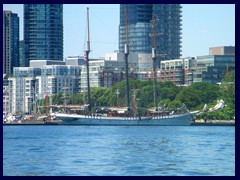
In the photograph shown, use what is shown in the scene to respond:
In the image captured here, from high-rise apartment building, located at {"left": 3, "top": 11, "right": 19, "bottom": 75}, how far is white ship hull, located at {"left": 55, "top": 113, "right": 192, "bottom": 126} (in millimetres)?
22747

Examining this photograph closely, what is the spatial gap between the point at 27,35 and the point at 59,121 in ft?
91.7

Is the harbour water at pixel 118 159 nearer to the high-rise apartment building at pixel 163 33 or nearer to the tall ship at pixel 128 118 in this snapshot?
the tall ship at pixel 128 118

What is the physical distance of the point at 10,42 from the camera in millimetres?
69438

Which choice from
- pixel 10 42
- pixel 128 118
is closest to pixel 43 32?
pixel 10 42

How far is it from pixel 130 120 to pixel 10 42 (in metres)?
28.9

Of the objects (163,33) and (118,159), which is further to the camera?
(163,33)

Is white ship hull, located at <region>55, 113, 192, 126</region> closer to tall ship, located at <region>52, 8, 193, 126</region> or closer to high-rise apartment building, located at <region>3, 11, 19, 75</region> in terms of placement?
tall ship, located at <region>52, 8, 193, 126</region>

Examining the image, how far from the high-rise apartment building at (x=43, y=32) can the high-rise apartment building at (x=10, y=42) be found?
977 mm

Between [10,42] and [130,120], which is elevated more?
[10,42]

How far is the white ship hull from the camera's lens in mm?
41344

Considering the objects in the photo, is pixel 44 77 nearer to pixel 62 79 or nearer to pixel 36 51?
pixel 62 79

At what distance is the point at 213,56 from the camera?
2239 inches

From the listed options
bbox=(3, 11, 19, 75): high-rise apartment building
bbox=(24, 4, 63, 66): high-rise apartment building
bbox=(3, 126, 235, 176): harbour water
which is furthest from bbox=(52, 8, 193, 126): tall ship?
bbox=(24, 4, 63, 66): high-rise apartment building

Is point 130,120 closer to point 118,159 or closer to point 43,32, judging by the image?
point 118,159
